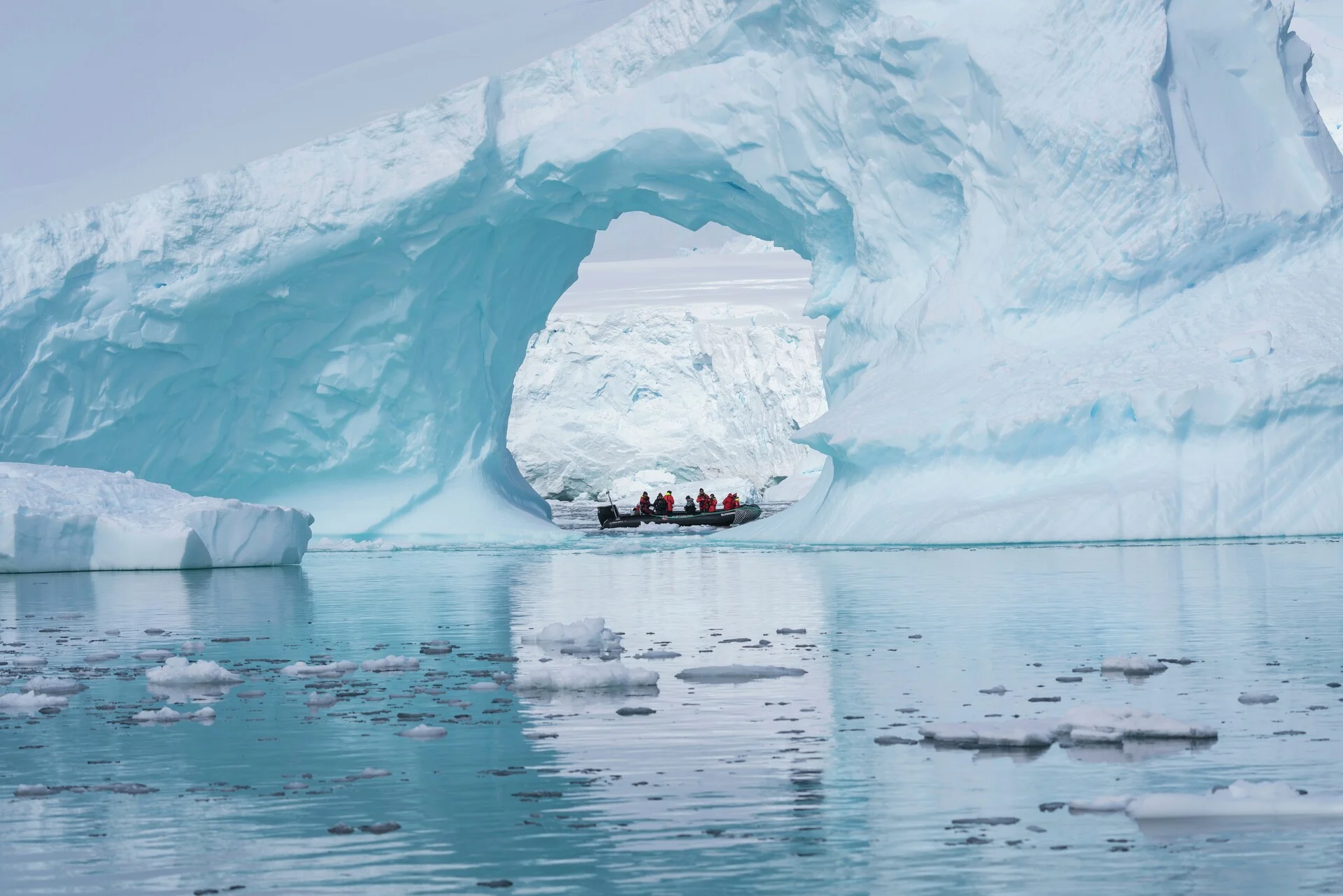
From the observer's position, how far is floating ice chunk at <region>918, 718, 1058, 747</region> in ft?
16.8

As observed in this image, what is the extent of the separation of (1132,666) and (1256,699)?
0.88 metres

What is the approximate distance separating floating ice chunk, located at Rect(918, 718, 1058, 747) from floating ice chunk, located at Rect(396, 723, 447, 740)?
5.27ft

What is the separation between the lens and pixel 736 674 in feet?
23.2

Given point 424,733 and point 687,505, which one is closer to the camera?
point 424,733

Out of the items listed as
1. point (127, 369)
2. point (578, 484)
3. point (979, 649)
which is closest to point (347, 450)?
point (127, 369)

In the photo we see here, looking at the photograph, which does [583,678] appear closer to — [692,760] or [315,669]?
[315,669]

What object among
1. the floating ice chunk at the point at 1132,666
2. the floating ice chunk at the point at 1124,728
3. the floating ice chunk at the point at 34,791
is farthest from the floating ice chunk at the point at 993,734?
the floating ice chunk at the point at 34,791

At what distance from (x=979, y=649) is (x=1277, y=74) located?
14.1 meters

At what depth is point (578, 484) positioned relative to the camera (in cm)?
4681

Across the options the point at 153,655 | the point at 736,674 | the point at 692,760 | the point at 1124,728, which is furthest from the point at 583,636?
the point at 1124,728

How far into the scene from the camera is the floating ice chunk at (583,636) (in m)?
8.37

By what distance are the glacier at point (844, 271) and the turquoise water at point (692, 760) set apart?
6840mm

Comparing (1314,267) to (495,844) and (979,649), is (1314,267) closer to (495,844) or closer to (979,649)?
(979,649)

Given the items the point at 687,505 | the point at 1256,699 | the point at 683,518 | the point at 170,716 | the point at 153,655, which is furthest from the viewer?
the point at 687,505
